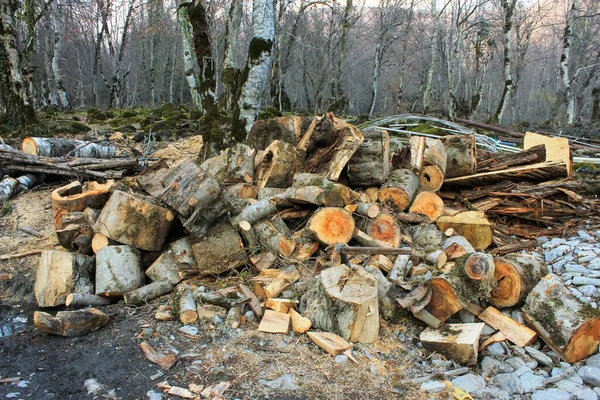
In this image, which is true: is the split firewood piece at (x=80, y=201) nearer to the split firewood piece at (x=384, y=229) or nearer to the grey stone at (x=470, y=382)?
the split firewood piece at (x=384, y=229)

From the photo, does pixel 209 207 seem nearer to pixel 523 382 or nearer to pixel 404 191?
pixel 404 191

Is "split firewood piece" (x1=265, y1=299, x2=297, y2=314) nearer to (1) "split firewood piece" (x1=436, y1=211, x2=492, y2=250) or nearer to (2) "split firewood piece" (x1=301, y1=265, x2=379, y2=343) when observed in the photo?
(2) "split firewood piece" (x1=301, y1=265, x2=379, y2=343)

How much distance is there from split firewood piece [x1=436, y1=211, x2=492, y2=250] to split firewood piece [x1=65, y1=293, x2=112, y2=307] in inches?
156

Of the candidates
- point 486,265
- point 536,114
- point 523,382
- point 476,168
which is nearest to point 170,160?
point 476,168

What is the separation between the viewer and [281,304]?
3.67 meters

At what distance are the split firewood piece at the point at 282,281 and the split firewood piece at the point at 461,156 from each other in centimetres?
309

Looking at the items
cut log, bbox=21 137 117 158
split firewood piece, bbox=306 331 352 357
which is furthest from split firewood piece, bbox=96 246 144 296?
cut log, bbox=21 137 117 158

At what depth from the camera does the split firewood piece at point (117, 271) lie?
13.6ft

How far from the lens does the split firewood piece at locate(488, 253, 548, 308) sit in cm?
363

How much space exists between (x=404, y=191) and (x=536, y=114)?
128ft

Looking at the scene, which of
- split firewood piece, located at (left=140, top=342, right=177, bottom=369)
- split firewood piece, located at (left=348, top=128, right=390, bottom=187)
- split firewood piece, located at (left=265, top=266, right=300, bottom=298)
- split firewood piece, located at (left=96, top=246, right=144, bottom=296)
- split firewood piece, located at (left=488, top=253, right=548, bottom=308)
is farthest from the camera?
split firewood piece, located at (left=348, top=128, right=390, bottom=187)

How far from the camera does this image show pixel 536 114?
121 feet

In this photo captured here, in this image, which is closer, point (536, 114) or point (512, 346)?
point (512, 346)

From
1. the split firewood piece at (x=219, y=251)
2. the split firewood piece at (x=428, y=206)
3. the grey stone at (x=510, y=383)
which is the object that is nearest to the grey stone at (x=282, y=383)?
the grey stone at (x=510, y=383)
